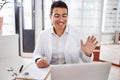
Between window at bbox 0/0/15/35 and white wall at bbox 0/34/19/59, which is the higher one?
window at bbox 0/0/15/35

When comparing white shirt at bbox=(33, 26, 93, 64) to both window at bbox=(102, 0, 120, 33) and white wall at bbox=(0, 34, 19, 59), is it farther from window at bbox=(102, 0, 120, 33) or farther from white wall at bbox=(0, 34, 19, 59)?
window at bbox=(102, 0, 120, 33)

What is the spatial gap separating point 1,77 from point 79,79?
2.52 feet

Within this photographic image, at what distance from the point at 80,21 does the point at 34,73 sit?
2737 millimetres

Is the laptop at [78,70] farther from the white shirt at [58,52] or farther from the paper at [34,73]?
the white shirt at [58,52]

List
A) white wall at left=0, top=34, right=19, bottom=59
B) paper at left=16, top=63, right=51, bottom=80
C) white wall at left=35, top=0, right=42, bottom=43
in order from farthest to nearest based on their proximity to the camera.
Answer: white wall at left=35, top=0, right=42, bottom=43 → white wall at left=0, top=34, right=19, bottom=59 → paper at left=16, top=63, right=51, bottom=80

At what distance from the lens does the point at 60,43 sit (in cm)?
142

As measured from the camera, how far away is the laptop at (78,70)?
79 centimetres

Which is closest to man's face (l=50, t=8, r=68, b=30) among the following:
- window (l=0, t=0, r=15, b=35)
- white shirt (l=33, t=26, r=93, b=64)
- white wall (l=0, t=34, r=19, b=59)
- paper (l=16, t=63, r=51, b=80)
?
white shirt (l=33, t=26, r=93, b=64)

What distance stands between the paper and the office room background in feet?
7.57

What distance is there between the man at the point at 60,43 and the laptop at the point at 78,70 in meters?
0.46

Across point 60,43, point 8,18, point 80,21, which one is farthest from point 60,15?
point 8,18

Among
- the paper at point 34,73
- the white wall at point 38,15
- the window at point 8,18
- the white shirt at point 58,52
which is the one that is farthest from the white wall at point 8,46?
the window at point 8,18

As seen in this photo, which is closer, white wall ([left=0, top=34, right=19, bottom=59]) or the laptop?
the laptop

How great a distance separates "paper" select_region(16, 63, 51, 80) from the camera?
2.98ft
